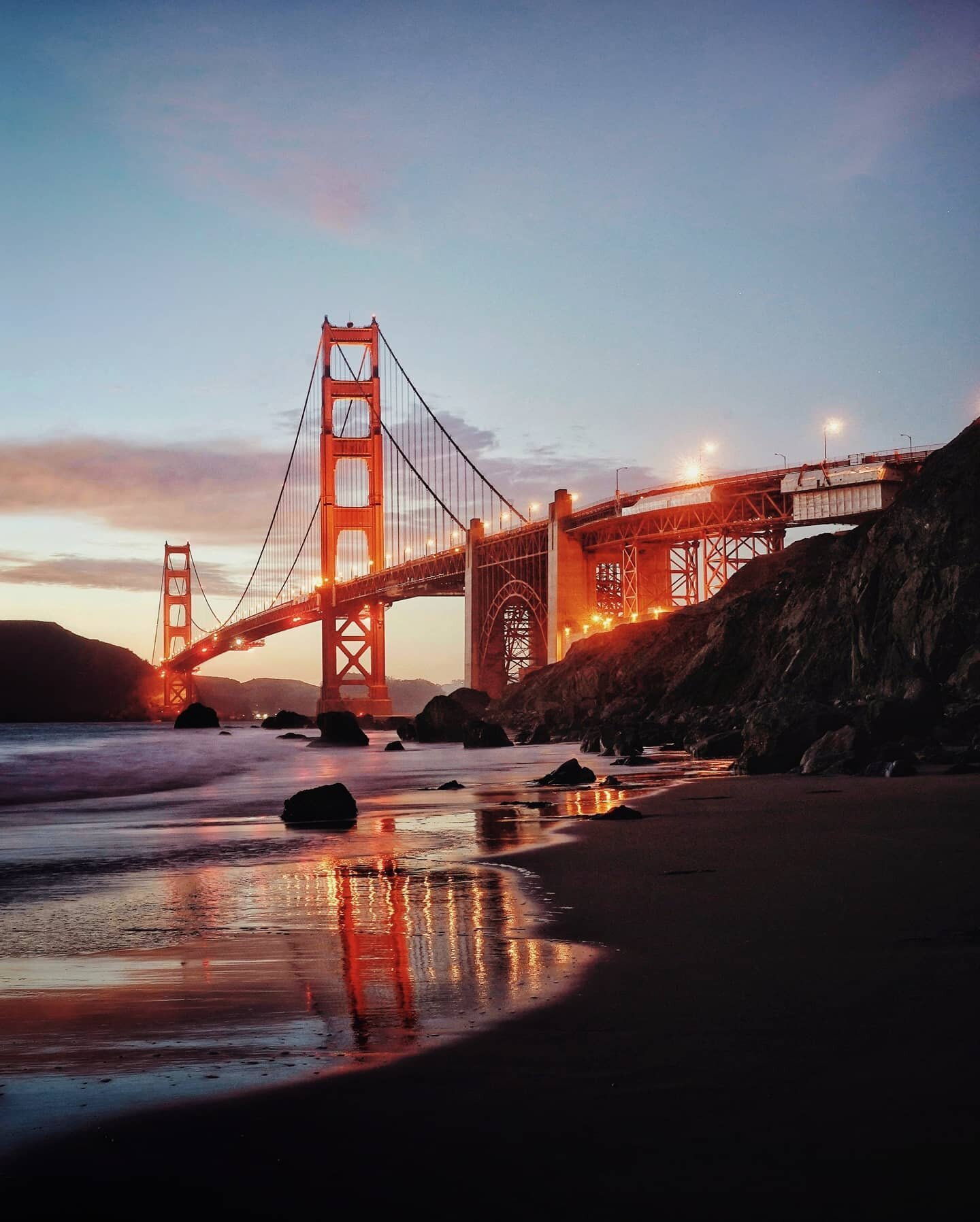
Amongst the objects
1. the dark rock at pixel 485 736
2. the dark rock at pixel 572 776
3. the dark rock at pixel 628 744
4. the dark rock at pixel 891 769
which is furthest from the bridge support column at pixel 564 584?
the dark rock at pixel 891 769

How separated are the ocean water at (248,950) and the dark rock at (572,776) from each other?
122 inches

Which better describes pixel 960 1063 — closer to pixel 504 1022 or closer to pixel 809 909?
pixel 504 1022

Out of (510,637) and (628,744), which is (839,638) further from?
(510,637)

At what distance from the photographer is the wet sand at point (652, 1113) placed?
264cm

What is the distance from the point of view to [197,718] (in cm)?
8912

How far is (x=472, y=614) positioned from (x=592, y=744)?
3703cm

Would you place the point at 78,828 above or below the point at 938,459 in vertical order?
below

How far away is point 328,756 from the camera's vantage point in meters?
39.7

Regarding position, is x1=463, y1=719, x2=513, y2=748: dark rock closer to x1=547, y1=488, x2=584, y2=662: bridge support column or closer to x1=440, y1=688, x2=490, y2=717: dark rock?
x1=440, y1=688, x2=490, y2=717: dark rock

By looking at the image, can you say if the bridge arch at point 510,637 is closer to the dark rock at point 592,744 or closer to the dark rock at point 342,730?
the dark rock at point 342,730

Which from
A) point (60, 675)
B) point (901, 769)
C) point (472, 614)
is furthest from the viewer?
point (60, 675)

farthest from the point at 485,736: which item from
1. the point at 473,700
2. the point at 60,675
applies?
the point at 60,675

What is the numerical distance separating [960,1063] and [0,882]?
748 centimetres

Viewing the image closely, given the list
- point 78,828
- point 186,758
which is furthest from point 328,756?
point 78,828
